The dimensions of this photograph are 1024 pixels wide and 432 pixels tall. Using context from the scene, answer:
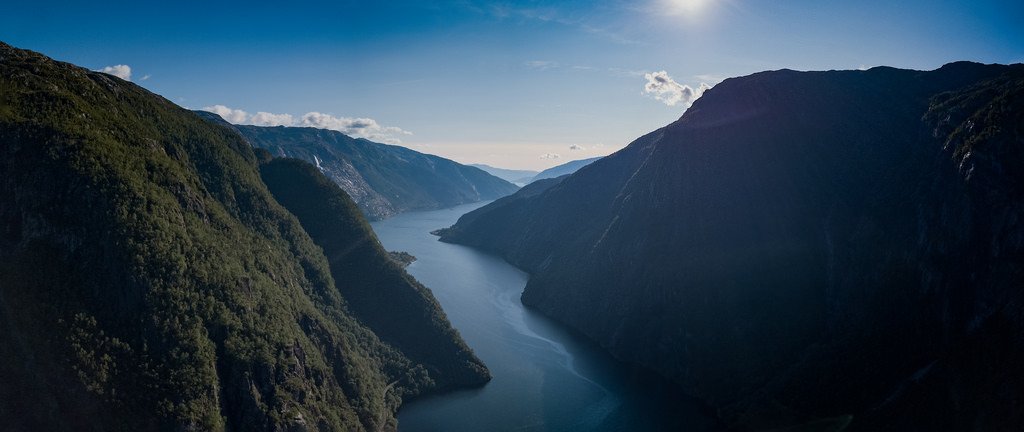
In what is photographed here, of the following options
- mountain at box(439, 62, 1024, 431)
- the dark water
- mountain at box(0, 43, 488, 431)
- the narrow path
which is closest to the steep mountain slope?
mountain at box(0, 43, 488, 431)

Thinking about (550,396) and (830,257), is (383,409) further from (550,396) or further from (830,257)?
(830,257)

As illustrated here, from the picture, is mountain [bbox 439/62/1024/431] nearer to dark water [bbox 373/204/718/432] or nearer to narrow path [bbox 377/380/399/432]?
dark water [bbox 373/204/718/432]

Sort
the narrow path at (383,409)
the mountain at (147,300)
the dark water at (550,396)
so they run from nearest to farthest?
the mountain at (147,300), the narrow path at (383,409), the dark water at (550,396)

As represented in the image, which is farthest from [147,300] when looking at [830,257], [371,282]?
[830,257]

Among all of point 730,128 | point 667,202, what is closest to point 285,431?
point 667,202

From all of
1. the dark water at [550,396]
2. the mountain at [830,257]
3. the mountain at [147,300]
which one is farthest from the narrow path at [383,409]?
the mountain at [830,257]

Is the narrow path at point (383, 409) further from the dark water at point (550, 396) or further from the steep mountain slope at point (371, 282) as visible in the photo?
the steep mountain slope at point (371, 282)

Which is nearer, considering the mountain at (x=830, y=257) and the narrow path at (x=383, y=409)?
the mountain at (x=830, y=257)
